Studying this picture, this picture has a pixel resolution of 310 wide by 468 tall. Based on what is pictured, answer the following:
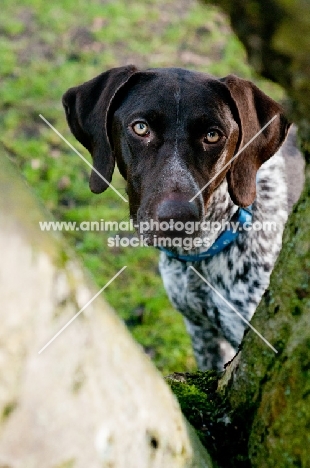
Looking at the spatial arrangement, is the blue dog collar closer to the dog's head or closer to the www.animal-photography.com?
the www.animal-photography.com

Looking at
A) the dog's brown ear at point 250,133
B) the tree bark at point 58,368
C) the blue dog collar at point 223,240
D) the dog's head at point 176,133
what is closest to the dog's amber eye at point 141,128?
the dog's head at point 176,133

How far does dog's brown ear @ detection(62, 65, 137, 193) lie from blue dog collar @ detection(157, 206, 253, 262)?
51 centimetres

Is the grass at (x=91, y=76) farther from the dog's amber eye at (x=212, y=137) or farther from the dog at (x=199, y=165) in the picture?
the dog's amber eye at (x=212, y=137)

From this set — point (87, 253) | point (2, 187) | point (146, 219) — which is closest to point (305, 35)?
point (2, 187)

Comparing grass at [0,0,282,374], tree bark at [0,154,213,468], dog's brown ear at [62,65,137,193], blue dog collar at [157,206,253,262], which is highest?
tree bark at [0,154,213,468]

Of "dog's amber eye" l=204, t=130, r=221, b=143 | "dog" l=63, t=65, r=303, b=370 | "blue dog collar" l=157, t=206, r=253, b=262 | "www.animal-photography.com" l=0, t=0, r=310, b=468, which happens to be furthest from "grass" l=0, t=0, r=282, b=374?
"dog's amber eye" l=204, t=130, r=221, b=143

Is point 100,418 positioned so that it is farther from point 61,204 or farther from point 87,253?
point 61,204

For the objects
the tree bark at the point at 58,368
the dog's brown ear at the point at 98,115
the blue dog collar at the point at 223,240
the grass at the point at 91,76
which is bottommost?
the grass at the point at 91,76

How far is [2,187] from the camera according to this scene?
103cm

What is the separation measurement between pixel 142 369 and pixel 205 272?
2195 mm

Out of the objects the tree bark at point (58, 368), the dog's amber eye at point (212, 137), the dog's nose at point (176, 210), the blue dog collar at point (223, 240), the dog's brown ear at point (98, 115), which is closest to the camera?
the tree bark at point (58, 368)

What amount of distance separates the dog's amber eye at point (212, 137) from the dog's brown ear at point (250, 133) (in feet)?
0.55

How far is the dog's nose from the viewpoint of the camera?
8.64ft

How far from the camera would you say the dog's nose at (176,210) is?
2.63m
